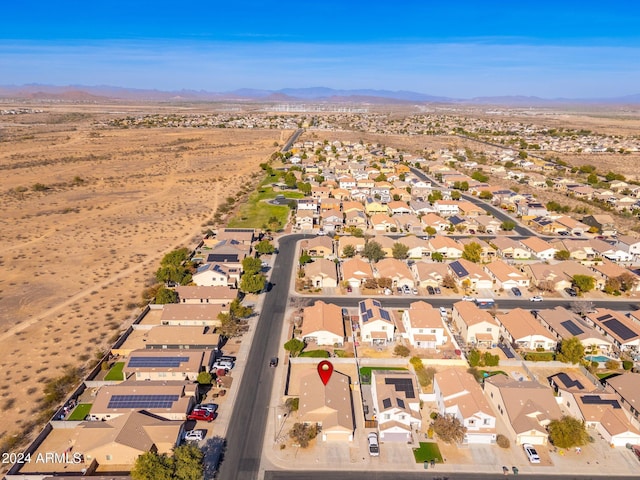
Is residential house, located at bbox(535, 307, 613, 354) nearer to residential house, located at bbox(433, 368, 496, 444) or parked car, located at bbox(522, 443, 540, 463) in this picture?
residential house, located at bbox(433, 368, 496, 444)

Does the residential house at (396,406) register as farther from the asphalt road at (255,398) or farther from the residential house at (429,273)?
the residential house at (429,273)

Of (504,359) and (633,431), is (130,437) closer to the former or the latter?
(504,359)

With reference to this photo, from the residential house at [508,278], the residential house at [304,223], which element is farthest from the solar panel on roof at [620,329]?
the residential house at [304,223]

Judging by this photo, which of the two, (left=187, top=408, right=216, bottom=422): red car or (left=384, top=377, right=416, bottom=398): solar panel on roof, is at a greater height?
(left=384, top=377, right=416, bottom=398): solar panel on roof

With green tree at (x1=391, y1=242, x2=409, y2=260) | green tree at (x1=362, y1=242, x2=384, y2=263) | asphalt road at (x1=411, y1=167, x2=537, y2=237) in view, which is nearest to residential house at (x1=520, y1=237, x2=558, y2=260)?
asphalt road at (x1=411, y1=167, x2=537, y2=237)

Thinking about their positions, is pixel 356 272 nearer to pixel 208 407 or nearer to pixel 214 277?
pixel 214 277

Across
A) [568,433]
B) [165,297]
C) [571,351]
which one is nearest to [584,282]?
[571,351]
